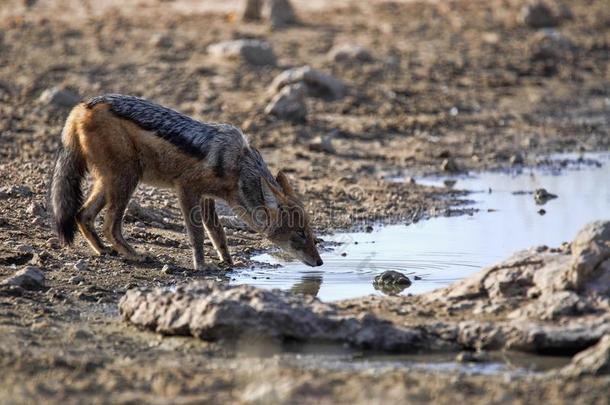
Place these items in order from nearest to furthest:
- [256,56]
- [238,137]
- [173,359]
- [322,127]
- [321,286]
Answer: [173,359]
[321,286]
[238,137]
[322,127]
[256,56]

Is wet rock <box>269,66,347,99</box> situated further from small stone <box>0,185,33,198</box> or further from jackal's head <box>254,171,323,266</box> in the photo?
jackal's head <box>254,171,323,266</box>

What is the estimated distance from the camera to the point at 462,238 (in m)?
11.8

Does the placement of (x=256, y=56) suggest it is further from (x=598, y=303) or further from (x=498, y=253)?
(x=598, y=303)

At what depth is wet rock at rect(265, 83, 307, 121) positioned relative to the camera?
16484 millimetres

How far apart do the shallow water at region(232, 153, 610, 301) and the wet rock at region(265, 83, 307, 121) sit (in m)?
2.50

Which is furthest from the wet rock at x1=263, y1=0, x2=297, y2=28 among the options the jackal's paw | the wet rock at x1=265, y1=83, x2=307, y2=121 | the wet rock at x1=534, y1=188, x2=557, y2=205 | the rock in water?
the rock in water

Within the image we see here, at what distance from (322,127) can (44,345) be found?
29.9 feet

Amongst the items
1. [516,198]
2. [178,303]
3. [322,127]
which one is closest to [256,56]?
[322,127]

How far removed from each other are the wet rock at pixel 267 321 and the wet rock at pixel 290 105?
8472mm

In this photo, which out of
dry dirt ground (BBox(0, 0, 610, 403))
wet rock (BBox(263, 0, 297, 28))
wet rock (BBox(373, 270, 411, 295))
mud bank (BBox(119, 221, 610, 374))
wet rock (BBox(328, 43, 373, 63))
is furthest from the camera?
wet rock (BBox(263, 0, 297, 28))

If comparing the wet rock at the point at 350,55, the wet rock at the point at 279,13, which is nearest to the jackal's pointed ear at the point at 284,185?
the wet rock at the point at 350,55

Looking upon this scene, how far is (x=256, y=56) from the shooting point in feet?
63.7

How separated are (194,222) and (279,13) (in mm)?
12318

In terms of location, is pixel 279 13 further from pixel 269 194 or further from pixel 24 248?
pixel 24 248
